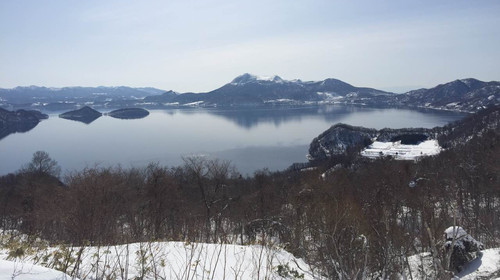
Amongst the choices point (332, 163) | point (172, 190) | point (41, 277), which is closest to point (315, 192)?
point (172, 190)

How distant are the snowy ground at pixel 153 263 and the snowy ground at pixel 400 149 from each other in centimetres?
6503

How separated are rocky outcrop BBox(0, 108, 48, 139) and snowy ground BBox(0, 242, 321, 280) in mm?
108045

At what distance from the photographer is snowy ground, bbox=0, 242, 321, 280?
2986 millimetres

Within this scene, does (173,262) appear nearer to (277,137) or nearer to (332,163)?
(332,163)

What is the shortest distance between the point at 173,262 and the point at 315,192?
29.8ft

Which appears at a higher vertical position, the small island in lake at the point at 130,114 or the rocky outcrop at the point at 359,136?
the small island in lake at the point at 130,114

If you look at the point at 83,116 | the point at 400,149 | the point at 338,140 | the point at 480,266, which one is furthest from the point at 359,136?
the point at 83,116

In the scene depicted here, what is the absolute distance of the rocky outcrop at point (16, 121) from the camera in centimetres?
10285

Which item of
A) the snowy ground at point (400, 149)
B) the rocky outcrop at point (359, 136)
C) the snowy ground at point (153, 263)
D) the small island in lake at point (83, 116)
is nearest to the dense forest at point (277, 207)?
the snowy ground at point (153, 263)

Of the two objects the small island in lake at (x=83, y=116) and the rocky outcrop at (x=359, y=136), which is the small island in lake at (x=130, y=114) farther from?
the rocky outcrop at (x=359, y=136)

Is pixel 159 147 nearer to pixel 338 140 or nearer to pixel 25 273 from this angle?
pixel 338 140

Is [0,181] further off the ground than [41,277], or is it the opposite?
[41,277]

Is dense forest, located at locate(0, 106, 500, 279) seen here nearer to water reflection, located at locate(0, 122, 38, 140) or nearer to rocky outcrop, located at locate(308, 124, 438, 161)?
rocky outcrop, located at locate(308, 124, 438, 161)

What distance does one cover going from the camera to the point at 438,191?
18.6 metres
